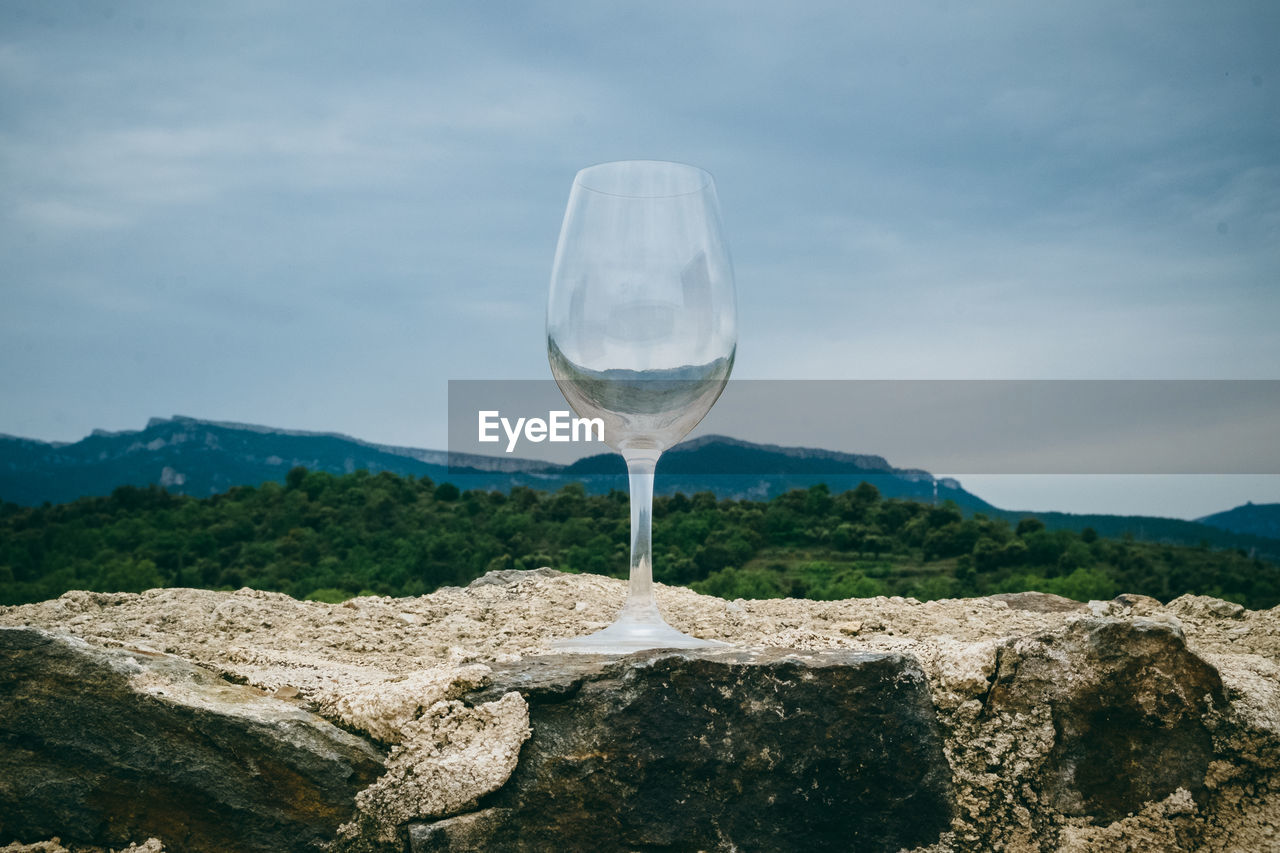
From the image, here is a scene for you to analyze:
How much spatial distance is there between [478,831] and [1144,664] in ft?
4.67

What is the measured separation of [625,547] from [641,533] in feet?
16.2

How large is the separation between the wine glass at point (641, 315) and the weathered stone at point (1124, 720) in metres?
0.74

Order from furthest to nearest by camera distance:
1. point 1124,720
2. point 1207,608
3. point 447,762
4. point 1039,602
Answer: point 1039,602 < point 1207,608 < point 1124,720 < point 447,762

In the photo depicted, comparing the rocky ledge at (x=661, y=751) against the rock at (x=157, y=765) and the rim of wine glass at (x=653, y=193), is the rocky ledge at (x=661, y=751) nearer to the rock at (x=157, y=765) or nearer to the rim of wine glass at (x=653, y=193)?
the rock at (x=157, y=765)

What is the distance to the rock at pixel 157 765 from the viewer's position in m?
1.87

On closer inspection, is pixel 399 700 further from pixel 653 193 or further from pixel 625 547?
pixel 625 547

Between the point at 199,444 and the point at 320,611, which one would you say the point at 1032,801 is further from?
the point at 199,444

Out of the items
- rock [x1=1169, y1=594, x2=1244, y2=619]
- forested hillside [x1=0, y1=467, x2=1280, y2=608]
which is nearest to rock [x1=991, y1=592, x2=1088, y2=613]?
rock [x1=1169, y1=594, x2=1244, y2=619]

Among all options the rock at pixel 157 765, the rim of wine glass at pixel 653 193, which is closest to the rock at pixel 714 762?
the rock at pixel 157 765

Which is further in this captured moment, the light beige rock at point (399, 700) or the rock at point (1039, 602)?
the rock at point (1039, 602)

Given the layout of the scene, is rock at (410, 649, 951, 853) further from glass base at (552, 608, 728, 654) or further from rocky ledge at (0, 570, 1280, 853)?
glass base at (552, 608, 728, 654)

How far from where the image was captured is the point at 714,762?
1.88m

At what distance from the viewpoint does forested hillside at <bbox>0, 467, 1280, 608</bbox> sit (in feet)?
23.5

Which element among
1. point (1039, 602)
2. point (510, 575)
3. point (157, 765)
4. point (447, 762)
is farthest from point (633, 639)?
point (1039, 602)
